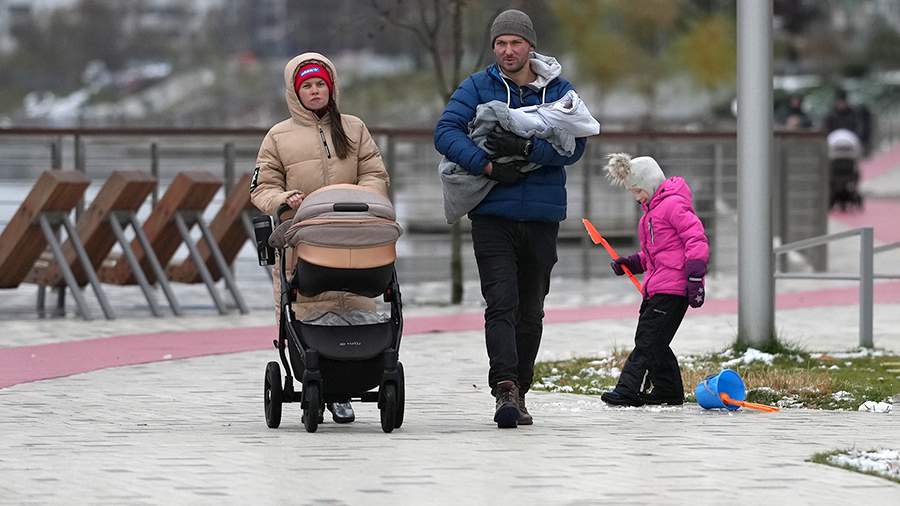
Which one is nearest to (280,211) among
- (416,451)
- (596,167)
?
(416,451)

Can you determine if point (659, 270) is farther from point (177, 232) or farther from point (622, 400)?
point (177, 232)

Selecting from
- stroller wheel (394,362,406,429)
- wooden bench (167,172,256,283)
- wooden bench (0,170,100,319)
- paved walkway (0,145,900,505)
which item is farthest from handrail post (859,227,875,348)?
wooden bench (0,170,100,319)

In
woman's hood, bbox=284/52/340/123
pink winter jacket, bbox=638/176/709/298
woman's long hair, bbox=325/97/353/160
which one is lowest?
pink winter jacket, bbox=638/176/709/298

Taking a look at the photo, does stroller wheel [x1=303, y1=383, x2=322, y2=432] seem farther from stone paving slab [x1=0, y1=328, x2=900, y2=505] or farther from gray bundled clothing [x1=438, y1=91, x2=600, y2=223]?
gray bundled clothing [x1=438, y1=91, x2=600, y2=223]

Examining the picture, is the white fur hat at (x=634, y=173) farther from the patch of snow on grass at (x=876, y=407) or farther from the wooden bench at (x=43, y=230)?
the wooden bench at (x=43, y=230)

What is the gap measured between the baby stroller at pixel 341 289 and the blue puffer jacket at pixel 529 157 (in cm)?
42

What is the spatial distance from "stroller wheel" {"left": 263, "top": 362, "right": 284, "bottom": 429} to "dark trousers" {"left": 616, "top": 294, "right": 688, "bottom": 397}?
1.84m

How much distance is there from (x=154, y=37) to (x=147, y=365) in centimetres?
15052

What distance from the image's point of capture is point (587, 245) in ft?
63.9

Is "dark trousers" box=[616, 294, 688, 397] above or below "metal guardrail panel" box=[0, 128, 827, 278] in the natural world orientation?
below

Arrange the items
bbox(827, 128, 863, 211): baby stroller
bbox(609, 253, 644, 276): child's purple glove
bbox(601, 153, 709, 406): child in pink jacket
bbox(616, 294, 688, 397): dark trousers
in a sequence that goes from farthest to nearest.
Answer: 1. bbox(827, 128, 863, 211): baby stroller
2. bbox(609, 253, 644, 276): child's purple glove
3. bbox(616, 294, 688, 397): dark trousers
4. bbox(601, 153, 709, 406): child in pink jacket

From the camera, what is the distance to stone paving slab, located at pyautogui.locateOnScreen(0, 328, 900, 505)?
265 inches

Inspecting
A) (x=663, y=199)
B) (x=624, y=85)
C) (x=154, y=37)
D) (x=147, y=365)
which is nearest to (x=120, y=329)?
(x=147, y=365)

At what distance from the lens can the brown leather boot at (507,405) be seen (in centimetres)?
858
